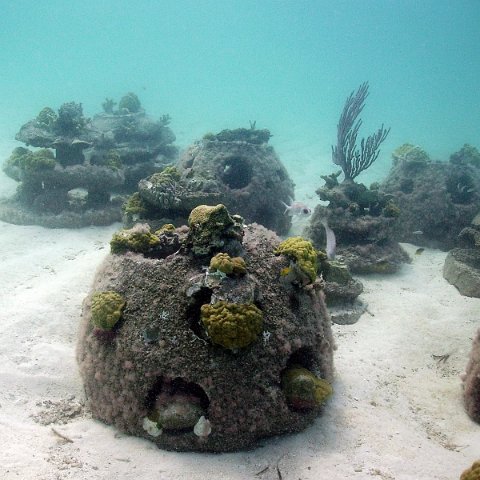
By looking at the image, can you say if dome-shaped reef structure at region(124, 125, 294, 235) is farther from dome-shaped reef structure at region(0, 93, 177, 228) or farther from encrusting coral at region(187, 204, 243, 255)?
encrusting coral at region(187, 204, 243, 255)

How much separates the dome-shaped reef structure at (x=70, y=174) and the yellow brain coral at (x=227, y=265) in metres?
8.18

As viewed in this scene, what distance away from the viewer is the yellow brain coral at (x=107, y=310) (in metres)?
4.52

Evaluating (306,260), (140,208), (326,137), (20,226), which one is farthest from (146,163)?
(326,137)

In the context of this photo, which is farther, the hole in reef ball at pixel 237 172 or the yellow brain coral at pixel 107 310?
the hole in reef ball at pixel 237 172

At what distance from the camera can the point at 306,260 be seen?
16.1 feet

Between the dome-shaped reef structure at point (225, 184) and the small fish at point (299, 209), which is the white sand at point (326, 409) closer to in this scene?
the dome-shaped reef structure at point (225, 184)

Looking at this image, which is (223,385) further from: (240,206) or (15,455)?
(240,206)

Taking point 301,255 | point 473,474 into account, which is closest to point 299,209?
point 301,255

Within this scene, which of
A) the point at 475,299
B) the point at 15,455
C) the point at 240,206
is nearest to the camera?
the point at 15,455

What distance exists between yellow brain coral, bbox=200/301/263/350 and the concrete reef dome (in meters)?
0.01

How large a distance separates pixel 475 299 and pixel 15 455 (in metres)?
8.54

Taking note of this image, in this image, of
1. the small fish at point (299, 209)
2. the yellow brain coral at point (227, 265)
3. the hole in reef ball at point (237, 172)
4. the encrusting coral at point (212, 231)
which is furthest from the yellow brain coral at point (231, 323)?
the hole in reef ball at point (237, 172)

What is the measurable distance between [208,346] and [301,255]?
1.63 m

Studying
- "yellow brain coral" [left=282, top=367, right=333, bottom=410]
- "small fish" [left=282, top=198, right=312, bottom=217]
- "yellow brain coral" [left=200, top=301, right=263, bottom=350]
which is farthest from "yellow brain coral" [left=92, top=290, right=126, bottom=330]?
"small fish" [left=282, top=198, right=312, bottom=217]
